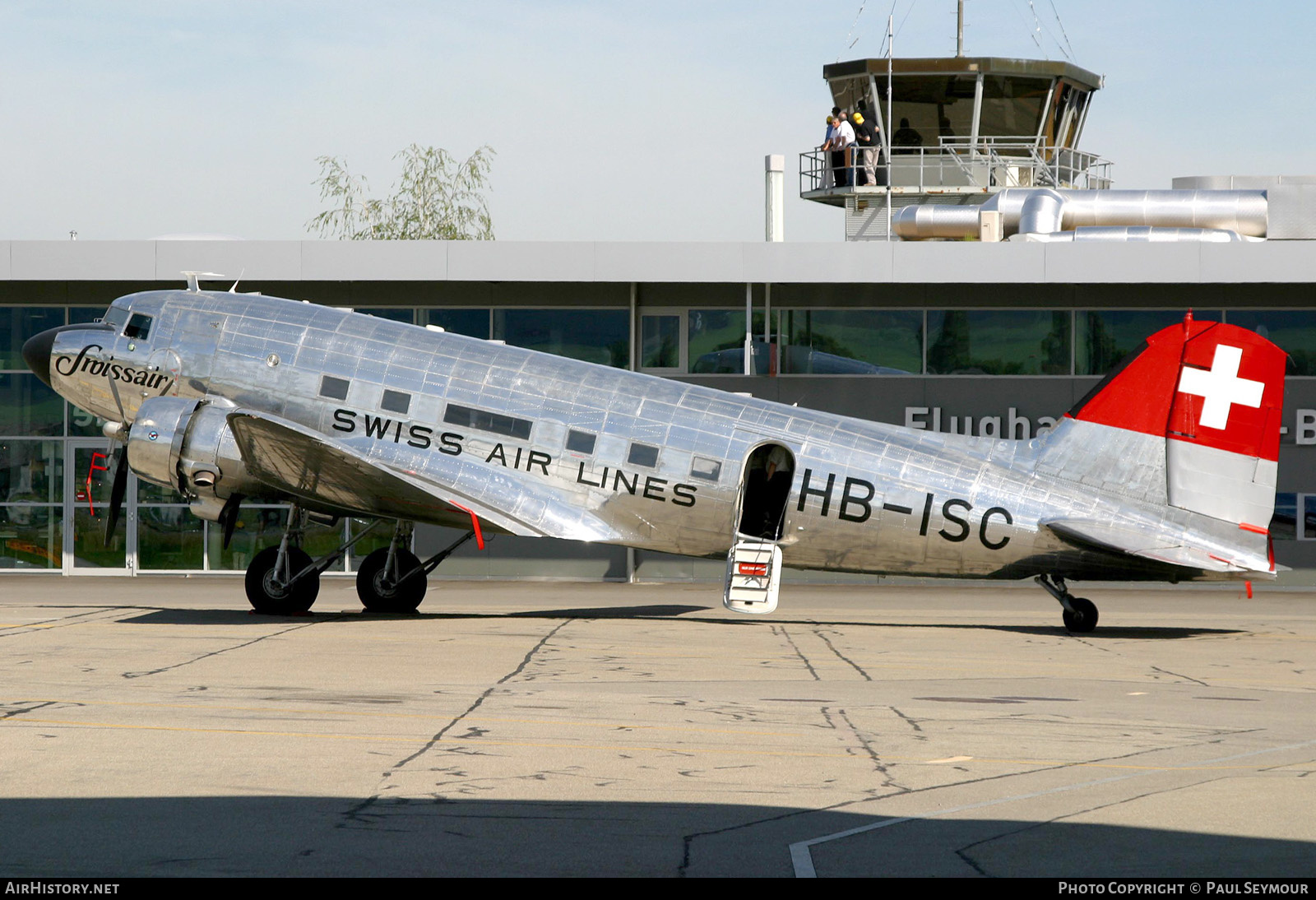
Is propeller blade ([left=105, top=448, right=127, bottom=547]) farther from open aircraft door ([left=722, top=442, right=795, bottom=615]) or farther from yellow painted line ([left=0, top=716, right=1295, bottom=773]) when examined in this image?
yellow painted line ([left=0, top=716, right=1295, bottom=773])

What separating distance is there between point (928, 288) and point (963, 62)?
13930 mm

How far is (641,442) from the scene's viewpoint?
2014 cm

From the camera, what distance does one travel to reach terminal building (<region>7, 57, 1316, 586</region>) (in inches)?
1216

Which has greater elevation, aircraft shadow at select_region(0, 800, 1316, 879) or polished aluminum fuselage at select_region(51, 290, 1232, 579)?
polished aluminum fuselage at select_region(51, 290, 1232, 579)

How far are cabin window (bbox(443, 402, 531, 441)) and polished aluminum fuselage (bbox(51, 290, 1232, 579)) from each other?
8 centimetres

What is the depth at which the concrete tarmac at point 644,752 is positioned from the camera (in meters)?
7.23

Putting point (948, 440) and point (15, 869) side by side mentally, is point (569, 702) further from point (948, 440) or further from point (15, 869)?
point (948, 440)

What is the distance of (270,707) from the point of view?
39.3 ft

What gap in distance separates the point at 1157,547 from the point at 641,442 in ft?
24.4

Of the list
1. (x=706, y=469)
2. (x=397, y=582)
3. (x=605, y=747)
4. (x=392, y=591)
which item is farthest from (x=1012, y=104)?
(x=605, y=747)

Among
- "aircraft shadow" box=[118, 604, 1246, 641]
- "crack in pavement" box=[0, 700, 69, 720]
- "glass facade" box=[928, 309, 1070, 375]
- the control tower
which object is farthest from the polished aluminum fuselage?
the control tower

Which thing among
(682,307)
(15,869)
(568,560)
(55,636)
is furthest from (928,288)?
(15,869)

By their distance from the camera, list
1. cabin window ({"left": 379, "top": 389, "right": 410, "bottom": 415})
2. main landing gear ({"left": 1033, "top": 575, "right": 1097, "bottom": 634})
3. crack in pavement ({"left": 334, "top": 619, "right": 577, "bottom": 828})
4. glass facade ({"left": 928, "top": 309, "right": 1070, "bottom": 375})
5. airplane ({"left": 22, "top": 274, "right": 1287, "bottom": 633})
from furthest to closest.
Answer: glass facade ({"left": 928, "top": 309, "right": 1070, "bottom": 375})
cabin window ({"left": 379, "top": 389, "right": 410, "bottom": 415})
main landing gear ({"left": 1033, "top": 575, "right": 1097, "bottom": 634})
airplane ({"left": 22, "top": 274, "right": 1287, "bottom": 633})
crack in pavement ({"left": 334, "top": 619, "right": 577, "bottom": 828})

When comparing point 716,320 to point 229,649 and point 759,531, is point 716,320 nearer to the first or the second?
point 759,531
